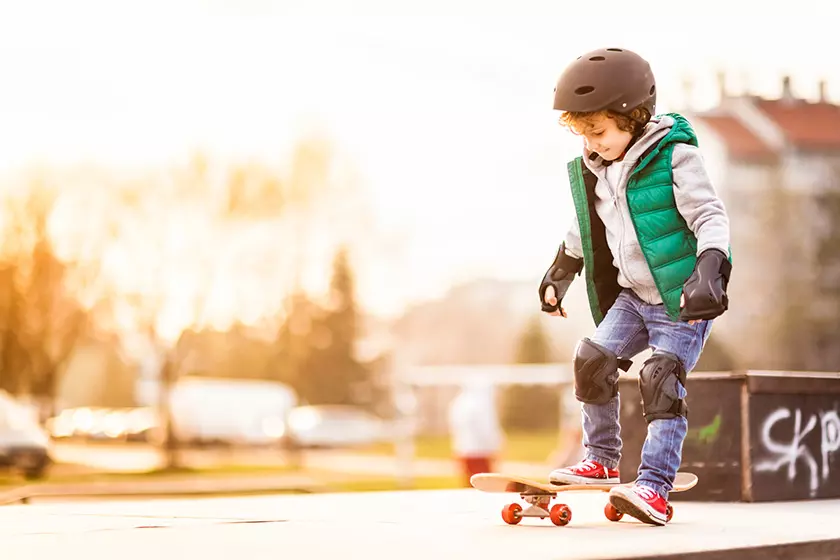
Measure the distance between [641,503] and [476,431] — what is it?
14456 millimetres

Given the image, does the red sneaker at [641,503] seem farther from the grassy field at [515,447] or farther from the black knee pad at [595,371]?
the grassy field at [515,447]

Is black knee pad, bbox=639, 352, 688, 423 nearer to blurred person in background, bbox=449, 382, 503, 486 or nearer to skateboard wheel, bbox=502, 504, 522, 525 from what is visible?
skateboard wheel, bbox=502, 504, 522, 525

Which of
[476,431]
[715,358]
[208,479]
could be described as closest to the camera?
[476,431]

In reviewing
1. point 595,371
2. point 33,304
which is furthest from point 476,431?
point 33,304

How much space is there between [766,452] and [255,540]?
3253mm

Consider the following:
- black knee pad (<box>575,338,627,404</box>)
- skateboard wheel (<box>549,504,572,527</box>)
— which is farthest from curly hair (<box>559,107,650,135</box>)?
skateboard wheel (<box>549,504,572,527</box>)

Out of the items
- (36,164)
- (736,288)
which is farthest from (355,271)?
(36,164)

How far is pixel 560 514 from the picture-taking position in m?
5.16

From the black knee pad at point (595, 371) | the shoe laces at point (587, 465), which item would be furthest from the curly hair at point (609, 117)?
the shoe laces at point (587, 465)

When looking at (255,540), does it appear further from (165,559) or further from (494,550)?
(494,550)

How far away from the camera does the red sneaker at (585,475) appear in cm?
514

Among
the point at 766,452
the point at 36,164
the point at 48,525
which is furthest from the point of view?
the point at 36,164

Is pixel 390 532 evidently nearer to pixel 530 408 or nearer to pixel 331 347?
pixel 530 408

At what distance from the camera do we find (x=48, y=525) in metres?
5.05
